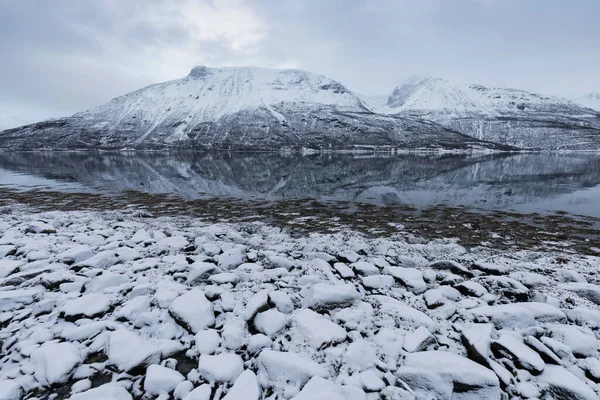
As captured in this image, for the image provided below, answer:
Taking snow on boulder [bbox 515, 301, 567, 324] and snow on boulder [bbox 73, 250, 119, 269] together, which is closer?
snow on boulder [bbox 515, 301, 567, 324]

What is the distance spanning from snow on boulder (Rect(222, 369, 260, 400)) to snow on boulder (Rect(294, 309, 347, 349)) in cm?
131

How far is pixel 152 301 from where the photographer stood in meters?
6.58

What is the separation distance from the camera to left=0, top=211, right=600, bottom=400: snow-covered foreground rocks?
4.45m

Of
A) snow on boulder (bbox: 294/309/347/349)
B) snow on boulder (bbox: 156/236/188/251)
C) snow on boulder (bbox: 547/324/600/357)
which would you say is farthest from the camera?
snow on boulder (bbox: 156/236/188/251)

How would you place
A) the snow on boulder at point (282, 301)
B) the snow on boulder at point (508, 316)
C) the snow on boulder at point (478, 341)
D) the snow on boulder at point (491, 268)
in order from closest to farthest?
the snow on boulder at point (478, 341) < the snow on boulder at point (508, 316) < the snow on boulder at point (282, 301) < the snow on boulder at point (491, 268)

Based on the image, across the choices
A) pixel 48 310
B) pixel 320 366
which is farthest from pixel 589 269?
pixel 48 310

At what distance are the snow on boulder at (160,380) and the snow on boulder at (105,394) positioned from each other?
0.92 ft

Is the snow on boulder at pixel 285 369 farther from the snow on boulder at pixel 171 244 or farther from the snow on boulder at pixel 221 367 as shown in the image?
the snow on boulder at pixel 171 244

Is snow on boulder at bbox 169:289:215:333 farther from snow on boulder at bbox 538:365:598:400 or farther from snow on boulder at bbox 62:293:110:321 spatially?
snow on boulder at bbox 538:365:598:400

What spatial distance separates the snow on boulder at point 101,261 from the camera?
327 inches

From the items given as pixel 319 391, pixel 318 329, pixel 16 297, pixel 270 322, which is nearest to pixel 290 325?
pixel 270 322

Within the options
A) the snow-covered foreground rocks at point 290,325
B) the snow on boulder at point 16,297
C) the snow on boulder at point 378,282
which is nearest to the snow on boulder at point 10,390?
the snow-covered foreground rocks at point 290,325

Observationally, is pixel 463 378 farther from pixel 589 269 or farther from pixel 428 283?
pixel 589 269

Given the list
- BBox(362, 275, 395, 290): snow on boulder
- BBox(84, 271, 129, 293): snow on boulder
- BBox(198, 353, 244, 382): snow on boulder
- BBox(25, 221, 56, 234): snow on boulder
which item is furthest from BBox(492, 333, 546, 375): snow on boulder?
BBox(25, 221, 56, 234): snow on boulder
